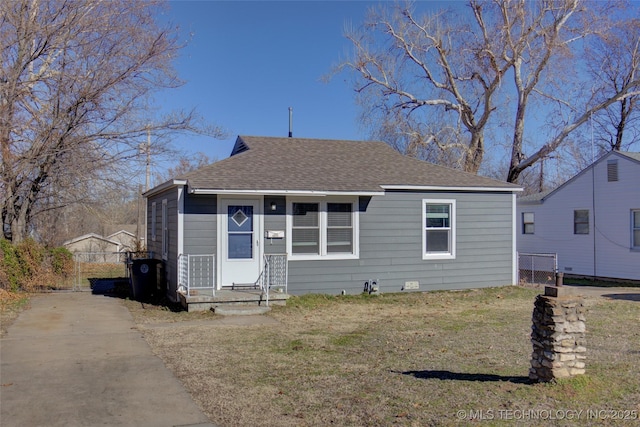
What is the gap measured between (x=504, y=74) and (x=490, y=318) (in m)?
18.5

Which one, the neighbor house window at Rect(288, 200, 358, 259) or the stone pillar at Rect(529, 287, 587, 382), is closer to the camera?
the stone pillar at Rect(529, 287, 587, 382)

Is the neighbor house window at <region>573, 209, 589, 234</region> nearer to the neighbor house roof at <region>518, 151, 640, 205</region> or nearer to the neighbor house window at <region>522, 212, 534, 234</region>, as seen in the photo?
the neighbor house roof at <region>518, 151, 640, 205</region>

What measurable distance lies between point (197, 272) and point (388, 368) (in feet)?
21.6

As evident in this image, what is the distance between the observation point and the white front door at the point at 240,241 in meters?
12.4

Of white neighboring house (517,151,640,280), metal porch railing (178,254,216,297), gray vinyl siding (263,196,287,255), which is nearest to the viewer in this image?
metal porch railing (178,254,216,297)

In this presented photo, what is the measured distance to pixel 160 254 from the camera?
14836mm

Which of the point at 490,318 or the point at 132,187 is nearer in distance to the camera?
the point at 490,318

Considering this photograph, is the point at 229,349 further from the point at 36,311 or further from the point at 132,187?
the point at 132,187

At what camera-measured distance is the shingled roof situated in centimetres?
1241

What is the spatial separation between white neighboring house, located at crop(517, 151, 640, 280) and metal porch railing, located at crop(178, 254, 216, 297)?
1416 centimetres

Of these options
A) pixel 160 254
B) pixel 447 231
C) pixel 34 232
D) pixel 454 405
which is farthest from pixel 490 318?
pixel 34 232

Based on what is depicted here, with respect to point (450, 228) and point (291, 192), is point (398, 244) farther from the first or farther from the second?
point (291, 192)

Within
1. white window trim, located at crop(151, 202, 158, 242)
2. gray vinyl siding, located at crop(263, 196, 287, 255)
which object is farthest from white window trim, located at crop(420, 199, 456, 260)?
white window trim, located at crop(151, 202, 158, 242)

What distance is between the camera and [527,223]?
922 inches
